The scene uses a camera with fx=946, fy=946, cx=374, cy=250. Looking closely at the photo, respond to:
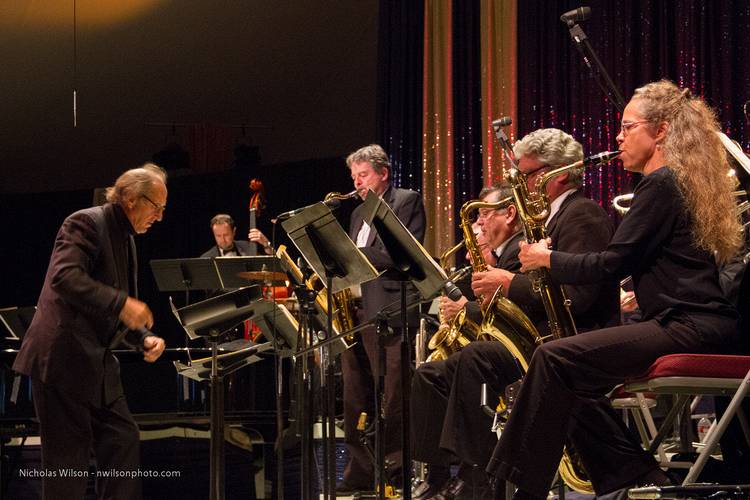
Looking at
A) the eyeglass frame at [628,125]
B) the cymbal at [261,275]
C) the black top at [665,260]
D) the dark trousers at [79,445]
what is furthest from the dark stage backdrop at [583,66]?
the dark trousers at [79,445]

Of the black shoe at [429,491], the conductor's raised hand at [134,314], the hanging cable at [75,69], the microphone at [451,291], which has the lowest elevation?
the black shoe at [429,491]

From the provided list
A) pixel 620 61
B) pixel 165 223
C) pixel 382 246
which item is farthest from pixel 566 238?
pixel 165 223

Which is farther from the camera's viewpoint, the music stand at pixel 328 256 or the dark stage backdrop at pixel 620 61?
the dark stage backdrop at pixel 620 61

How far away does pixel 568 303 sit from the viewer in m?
3.49

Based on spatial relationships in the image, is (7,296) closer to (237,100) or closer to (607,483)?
(237,100)

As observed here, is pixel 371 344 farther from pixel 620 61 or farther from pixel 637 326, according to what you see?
pixel 620 61

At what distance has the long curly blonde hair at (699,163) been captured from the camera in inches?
115

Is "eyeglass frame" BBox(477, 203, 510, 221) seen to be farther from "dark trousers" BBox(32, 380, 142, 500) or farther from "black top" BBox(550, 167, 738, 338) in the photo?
"dark trousers" BBox(32, 380, 142, 500)

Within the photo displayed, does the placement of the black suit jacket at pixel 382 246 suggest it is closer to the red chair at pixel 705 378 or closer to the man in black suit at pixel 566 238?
the man in black suit at pixel 566 238

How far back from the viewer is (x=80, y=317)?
3686 mm

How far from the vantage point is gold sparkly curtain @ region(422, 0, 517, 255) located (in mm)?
7117

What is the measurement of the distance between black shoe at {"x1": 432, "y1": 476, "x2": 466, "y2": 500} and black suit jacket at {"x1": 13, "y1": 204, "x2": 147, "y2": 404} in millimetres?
1431

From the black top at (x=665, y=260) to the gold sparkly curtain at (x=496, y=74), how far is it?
13.2ft

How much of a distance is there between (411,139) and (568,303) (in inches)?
168
